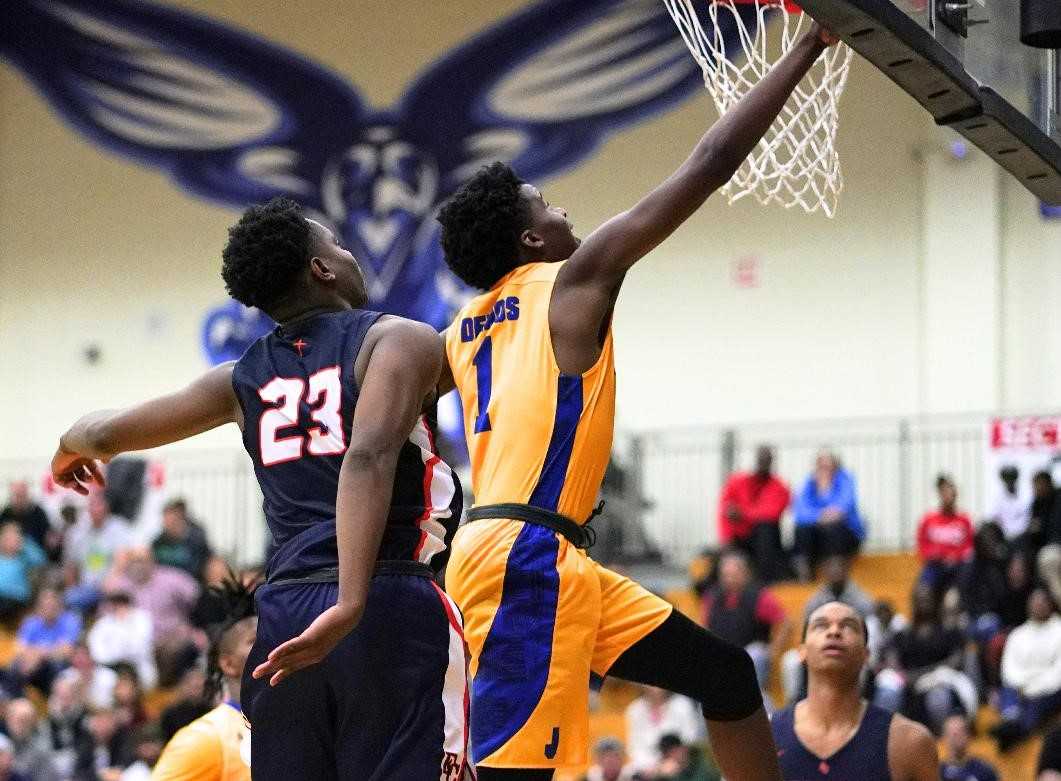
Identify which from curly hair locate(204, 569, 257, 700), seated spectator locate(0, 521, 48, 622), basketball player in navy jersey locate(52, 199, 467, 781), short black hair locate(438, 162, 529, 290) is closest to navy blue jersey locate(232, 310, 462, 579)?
basketball player in navy jersey locate(52, 199, 467, 781)

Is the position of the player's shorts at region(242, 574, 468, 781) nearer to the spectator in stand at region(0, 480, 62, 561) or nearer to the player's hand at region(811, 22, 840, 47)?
the player's hand at region(811, 22, 840, 47)

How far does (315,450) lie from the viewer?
15.9ft

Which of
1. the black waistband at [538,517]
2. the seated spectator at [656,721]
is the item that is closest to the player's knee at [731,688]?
the black waistband at [538,517]

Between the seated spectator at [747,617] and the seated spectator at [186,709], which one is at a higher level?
the seated spectator at [747,617]

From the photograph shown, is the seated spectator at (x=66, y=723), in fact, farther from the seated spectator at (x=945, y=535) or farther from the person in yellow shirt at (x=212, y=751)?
the person in yellow shirt at (x=212, y=751)

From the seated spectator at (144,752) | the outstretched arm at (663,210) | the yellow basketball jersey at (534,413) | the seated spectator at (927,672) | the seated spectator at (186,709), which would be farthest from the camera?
the seated spectator at (144,752)

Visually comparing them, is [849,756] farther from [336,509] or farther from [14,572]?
[14,572]

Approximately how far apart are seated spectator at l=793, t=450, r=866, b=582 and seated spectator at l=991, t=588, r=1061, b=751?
10.9 ft

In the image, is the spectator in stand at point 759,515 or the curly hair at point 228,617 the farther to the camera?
the spectator in stand at point 759,515

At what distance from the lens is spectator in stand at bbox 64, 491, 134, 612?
19516 mm

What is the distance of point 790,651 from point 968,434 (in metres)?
4.31

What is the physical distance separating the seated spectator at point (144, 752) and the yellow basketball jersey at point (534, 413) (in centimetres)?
858

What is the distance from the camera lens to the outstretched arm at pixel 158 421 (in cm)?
505

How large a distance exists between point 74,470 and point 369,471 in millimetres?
1250
